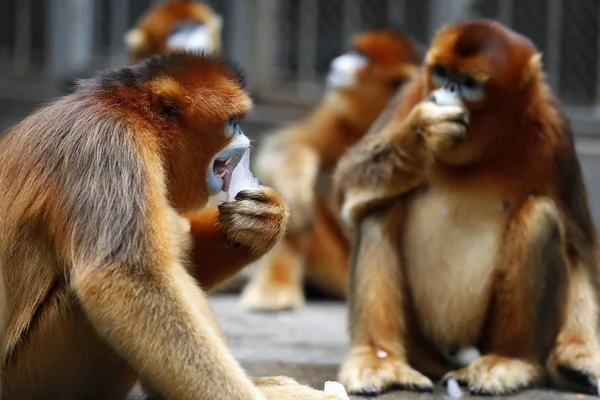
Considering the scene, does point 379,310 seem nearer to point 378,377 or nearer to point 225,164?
point 378,377

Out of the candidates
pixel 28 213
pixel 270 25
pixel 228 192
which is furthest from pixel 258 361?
pixel 270 25

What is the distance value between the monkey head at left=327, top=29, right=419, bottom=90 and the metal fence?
84cm

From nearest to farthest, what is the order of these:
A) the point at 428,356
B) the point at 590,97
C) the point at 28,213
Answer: the point at 28,213, the point at 428,356, the point at 590,97

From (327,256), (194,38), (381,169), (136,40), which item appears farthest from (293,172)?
(381,169)

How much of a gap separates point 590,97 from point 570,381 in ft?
17.8

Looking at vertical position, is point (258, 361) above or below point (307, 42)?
below

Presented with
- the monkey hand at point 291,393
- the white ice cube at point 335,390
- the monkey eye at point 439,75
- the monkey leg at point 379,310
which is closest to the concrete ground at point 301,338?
the monkey leg at point 379,310

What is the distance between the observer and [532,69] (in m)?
4.69

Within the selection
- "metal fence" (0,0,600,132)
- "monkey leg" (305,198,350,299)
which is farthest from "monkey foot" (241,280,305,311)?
"metal fence" (0,0,600,132)

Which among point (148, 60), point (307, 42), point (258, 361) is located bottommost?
point (258, 361)

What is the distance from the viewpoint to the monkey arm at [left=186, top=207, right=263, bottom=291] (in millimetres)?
3770

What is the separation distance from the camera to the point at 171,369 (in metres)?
3.10

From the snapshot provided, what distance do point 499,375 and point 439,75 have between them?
133cm

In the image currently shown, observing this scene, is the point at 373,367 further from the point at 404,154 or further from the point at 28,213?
the point at 28,213
